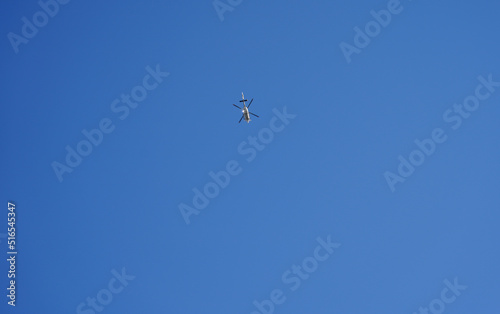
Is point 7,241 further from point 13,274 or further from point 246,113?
point 246,113

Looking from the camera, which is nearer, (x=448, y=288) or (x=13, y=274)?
(x=13, y=274)

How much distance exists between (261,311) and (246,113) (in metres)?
20.9

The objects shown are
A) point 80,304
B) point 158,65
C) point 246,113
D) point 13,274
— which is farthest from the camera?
point 158,65

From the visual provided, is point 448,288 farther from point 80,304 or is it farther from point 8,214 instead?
point 8,214

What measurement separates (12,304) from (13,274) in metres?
3.08

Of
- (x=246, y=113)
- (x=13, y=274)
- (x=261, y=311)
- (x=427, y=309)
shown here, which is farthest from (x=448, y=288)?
(x=13, y=274)

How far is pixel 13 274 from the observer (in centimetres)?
4894

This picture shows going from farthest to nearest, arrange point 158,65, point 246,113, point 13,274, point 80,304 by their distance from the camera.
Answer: point 158,65, point 80,304, point 13,274, point 246,113

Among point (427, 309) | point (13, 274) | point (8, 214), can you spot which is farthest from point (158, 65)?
point (427, 309)

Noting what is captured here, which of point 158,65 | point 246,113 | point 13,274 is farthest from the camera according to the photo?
point 158,65

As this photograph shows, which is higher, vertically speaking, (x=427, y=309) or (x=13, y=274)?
(x=13, y=274)

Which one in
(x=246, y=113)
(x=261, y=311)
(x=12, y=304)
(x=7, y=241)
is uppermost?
(x=7, y=241)

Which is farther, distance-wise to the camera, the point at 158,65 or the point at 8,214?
the point at 158,65

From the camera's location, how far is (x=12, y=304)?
4984cm
